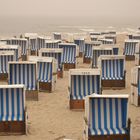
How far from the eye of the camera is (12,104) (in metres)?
9.43

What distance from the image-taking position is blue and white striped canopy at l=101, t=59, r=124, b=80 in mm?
13703

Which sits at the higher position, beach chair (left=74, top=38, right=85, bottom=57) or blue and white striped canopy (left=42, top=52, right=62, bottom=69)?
beach chair (left=74, top=38, right=85, bottom=57)

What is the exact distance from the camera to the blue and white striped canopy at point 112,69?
1370 cm

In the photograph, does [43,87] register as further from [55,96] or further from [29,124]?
[29,124]

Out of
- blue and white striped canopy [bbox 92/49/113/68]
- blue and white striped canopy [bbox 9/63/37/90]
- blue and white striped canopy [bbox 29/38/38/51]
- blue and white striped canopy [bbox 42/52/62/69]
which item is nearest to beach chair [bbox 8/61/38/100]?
blue and white striped canopy [bbox 9/63/37/90]

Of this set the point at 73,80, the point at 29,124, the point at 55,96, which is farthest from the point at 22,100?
the point at 55,96

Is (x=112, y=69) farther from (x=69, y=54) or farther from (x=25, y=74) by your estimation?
(x=69, y=54)

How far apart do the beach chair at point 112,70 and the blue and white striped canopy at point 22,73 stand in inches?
92.4

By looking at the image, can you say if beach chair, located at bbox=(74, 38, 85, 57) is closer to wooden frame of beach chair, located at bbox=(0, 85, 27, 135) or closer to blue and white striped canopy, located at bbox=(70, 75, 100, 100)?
blue and white striped canopy, located at bbox=(70, 75, 100, 100)

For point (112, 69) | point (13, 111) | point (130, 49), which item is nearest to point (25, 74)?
point (13, 111)

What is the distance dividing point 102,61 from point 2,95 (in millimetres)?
4964

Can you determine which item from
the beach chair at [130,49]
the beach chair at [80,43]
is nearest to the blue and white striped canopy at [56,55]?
the beach chair at [130,49]

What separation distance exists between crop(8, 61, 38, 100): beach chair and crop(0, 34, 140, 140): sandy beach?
465 millimetres

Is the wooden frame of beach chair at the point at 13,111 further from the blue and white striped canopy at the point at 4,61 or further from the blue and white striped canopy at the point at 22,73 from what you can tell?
the blue and white striped canopy at the point at 4,61
